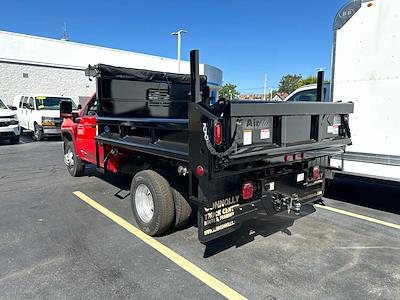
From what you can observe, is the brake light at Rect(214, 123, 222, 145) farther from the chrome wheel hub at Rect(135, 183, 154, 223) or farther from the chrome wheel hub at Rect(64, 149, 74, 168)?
the chrome wheel hub at Rect(64, 149, 74, 168)

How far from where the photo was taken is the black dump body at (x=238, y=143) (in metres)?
2.81

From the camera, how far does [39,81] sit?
72.3 feet

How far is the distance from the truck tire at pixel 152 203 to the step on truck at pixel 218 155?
1cm

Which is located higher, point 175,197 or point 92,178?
point 175,197

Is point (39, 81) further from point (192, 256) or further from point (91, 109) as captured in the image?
point (192, 256)

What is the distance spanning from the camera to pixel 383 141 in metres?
4.55

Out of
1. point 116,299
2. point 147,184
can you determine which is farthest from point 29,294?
point 147,184

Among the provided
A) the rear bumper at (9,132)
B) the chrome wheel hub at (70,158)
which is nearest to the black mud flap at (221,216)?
the chrome wheel hub at (70,158)

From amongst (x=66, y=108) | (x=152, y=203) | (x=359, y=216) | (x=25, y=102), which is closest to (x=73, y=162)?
(x=66, y=108)

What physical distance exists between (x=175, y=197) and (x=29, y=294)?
5.91 feet

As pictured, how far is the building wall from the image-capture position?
67.6 ft

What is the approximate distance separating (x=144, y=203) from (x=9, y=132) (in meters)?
11.2

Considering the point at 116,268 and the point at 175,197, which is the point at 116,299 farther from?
the point at 175,197

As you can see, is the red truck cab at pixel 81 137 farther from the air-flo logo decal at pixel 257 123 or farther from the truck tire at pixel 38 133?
the truck tire at pixel 38 133
